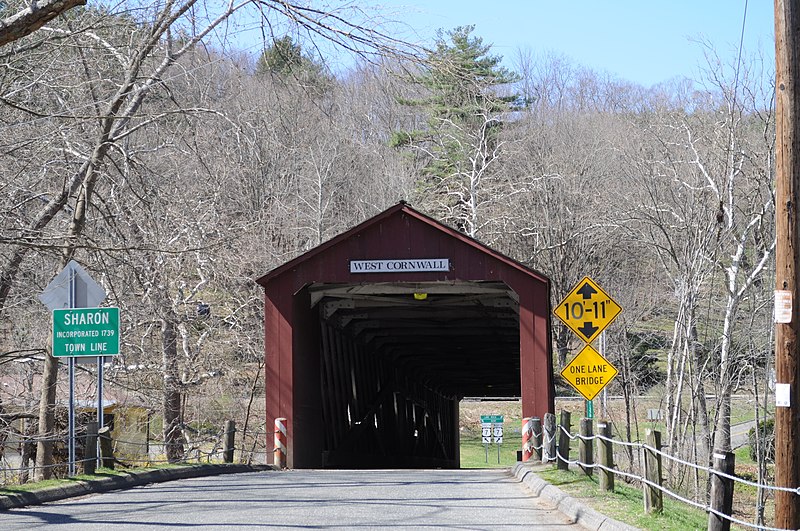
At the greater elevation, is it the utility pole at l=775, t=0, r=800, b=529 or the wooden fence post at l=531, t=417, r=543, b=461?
the utility pole at l=775, t=0, r=800, b=529

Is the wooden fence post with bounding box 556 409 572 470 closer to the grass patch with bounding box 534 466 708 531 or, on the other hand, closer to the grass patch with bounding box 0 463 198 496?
the grass patch with bounding box 534 466 708 531

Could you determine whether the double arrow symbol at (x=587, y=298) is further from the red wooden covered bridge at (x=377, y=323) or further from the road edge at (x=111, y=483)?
the road edge at (x=111, y=483)

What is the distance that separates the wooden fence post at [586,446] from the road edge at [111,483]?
505 cm

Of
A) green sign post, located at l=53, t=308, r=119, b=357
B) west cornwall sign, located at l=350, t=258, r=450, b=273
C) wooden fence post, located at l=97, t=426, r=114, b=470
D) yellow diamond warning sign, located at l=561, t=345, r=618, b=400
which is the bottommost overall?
wooden fence post, located at l=97, t=426, r=114, b=470

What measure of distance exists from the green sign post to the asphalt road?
61.4 inches

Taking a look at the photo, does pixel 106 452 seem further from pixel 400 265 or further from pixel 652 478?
pixel 652 478

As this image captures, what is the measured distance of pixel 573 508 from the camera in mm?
8758

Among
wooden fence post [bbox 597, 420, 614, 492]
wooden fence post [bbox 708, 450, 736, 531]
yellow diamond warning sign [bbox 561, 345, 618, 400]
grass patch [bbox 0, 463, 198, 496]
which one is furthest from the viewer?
yellow diamond warning sign [bbox 561, 345, 618, 400]

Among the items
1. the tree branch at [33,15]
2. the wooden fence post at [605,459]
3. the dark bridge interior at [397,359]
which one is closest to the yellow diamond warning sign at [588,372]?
the wooden fence post at [605,459]

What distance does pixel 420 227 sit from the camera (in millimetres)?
17281

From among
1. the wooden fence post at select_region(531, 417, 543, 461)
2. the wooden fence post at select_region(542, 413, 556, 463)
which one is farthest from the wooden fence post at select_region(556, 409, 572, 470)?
the wooden fence post at select_region(531, 417, 543, 461)

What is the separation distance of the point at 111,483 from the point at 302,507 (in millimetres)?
2850

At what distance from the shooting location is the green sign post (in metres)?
11.0

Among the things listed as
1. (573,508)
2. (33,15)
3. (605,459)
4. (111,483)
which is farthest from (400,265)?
(33,15)
